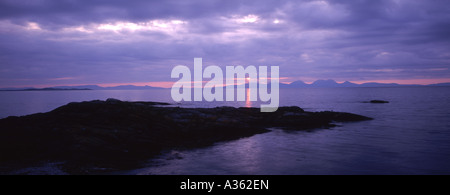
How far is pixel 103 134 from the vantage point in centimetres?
1936

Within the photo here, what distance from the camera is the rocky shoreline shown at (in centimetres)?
1595

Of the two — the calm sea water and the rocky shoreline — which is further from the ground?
the rocky shoreline

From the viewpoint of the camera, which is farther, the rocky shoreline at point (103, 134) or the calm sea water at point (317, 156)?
the calm sea water at point (317, 156)

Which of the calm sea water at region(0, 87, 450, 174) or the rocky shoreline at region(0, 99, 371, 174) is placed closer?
the rocky shoreline at region(0, 99, 371, 174)

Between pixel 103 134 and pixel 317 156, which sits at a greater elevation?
pixel 103 134

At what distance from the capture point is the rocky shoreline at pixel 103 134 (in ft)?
52.3

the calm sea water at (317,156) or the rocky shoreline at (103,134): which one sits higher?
the rocky shoreline at (103,134)

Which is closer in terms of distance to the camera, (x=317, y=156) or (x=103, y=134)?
(x=103, y=134)
